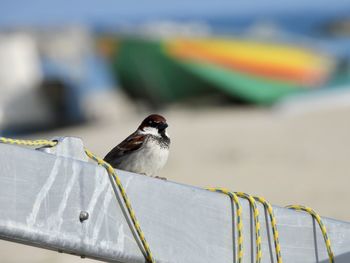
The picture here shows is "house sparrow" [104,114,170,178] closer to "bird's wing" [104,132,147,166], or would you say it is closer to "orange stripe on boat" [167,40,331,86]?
"bird's wing" [104,132,147,166]

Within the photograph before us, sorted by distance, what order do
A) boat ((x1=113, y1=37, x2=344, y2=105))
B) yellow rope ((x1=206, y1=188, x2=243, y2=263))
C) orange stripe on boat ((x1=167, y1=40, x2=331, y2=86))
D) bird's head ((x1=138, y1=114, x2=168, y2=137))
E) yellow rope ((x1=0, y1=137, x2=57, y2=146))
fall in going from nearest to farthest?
yellow rope ((x1=0, y1=137, x2=57, y2=146))
yellow rope ((x1=206, y1=188, x2=243, y2=263))
bird's head ((x1=138, y1=114, x2=168, y2=137))
boat ((x1=113, y1=37, x2=344, y2=105))
orange stripe on boat ((x1=167, y1=40, x2=331, y2=86))

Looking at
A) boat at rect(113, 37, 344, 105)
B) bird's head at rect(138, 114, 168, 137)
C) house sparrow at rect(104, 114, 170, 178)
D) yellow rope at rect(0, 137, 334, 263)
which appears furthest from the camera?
boat at rect(113, 37, 344, 105)

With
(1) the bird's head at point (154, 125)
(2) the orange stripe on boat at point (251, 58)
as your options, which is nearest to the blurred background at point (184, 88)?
(2) the orange stripe on boat at point (251, 58)

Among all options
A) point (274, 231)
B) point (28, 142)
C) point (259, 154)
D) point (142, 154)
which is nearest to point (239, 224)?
point (274, 231)

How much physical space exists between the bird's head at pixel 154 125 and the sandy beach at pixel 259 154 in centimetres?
176

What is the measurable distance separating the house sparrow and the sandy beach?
1760 millimetres

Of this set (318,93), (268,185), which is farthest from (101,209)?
Answer: (318,93)

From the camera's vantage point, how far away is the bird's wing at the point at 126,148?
15.6ft

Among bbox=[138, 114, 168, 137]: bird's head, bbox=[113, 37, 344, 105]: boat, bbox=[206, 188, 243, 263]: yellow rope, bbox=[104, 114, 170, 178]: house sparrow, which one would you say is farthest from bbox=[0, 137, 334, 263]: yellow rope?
bbox=[113, 37, 344, 105]: boat

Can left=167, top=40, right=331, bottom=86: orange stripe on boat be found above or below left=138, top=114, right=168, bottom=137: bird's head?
below

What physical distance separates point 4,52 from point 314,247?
16364 mm

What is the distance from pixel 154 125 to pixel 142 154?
31 cm

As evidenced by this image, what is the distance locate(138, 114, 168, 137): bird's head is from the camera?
4938 millimetres

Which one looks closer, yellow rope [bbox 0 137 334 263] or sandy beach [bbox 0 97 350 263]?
yellow rope [bbox 0 137 334 263]
